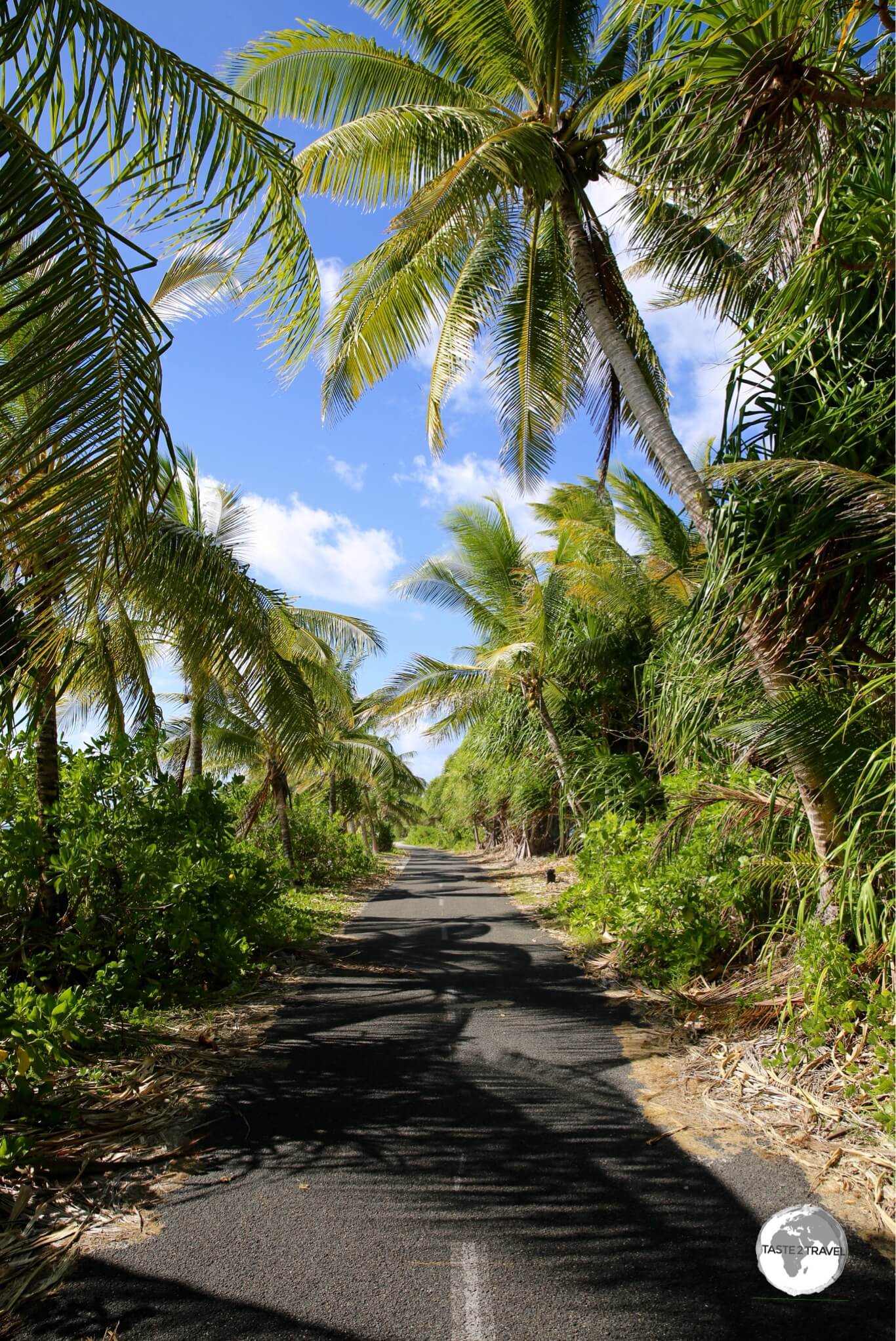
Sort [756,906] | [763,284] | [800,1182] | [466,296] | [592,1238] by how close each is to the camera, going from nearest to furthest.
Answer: [592,1238] < [800,1182] < [763,284] < [756,906] < [466,296]

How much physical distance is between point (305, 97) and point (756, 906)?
782cm

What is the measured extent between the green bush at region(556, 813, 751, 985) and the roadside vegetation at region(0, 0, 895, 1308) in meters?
0.03

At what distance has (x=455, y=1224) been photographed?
298 cm

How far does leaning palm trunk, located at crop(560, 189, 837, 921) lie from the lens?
4352 millimetres

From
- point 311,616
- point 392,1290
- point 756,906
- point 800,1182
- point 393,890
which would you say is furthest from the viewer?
point 393,890

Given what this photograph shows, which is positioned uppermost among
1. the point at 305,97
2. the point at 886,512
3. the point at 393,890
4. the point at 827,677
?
the point at 305,97

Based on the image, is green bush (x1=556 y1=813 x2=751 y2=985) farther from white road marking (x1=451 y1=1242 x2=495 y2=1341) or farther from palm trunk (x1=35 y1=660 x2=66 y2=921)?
palm trunk (x1=35 y1=660 x2=66 y2=921)

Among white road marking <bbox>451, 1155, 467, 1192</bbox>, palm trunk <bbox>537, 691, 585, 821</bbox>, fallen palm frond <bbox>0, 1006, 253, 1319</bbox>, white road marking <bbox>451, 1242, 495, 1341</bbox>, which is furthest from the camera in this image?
palm trunk <bbox>537, 691, 585, 821</bbox>

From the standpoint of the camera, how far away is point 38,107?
8.89 feet

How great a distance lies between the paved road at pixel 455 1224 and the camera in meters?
2.41

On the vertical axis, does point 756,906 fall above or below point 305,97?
below

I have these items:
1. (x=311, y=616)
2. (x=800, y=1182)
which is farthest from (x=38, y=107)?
(x=311, y=616)

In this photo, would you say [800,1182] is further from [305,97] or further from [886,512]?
[305,97]

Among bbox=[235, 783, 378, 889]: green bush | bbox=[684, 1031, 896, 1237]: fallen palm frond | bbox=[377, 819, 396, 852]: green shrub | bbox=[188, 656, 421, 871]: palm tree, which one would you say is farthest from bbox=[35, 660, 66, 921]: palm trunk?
bbox=[377, 819, 396, 852]: green shrub
